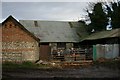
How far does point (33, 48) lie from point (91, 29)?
18013 mm

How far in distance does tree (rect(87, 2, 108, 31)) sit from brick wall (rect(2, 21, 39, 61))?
17.1 metres

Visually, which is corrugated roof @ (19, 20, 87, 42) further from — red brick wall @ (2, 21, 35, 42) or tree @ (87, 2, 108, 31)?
red brick wall @ (2, 21, 35, 42)

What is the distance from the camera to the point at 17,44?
123 ft

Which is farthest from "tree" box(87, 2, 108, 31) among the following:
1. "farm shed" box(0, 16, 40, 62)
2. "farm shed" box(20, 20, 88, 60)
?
"farm shed" box(0, 16, 40, 62)

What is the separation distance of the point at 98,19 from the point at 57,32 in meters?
7.44

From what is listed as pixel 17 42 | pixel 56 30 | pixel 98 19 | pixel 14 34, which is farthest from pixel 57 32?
pixel 17 42

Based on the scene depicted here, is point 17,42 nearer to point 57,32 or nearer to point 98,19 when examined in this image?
point 57,32

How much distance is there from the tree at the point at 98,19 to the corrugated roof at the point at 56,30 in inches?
79.3

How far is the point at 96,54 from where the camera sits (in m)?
37.0

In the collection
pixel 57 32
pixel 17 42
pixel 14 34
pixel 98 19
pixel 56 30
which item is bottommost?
pixel 17 42

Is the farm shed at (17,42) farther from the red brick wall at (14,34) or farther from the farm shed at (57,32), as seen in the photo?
the farm shed at (57,32)

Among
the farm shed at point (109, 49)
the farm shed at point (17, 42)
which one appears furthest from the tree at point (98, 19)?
the farm shed at point (17, 42)

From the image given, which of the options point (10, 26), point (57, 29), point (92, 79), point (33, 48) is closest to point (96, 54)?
point (33, 48)

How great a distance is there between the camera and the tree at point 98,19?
51750 mm
